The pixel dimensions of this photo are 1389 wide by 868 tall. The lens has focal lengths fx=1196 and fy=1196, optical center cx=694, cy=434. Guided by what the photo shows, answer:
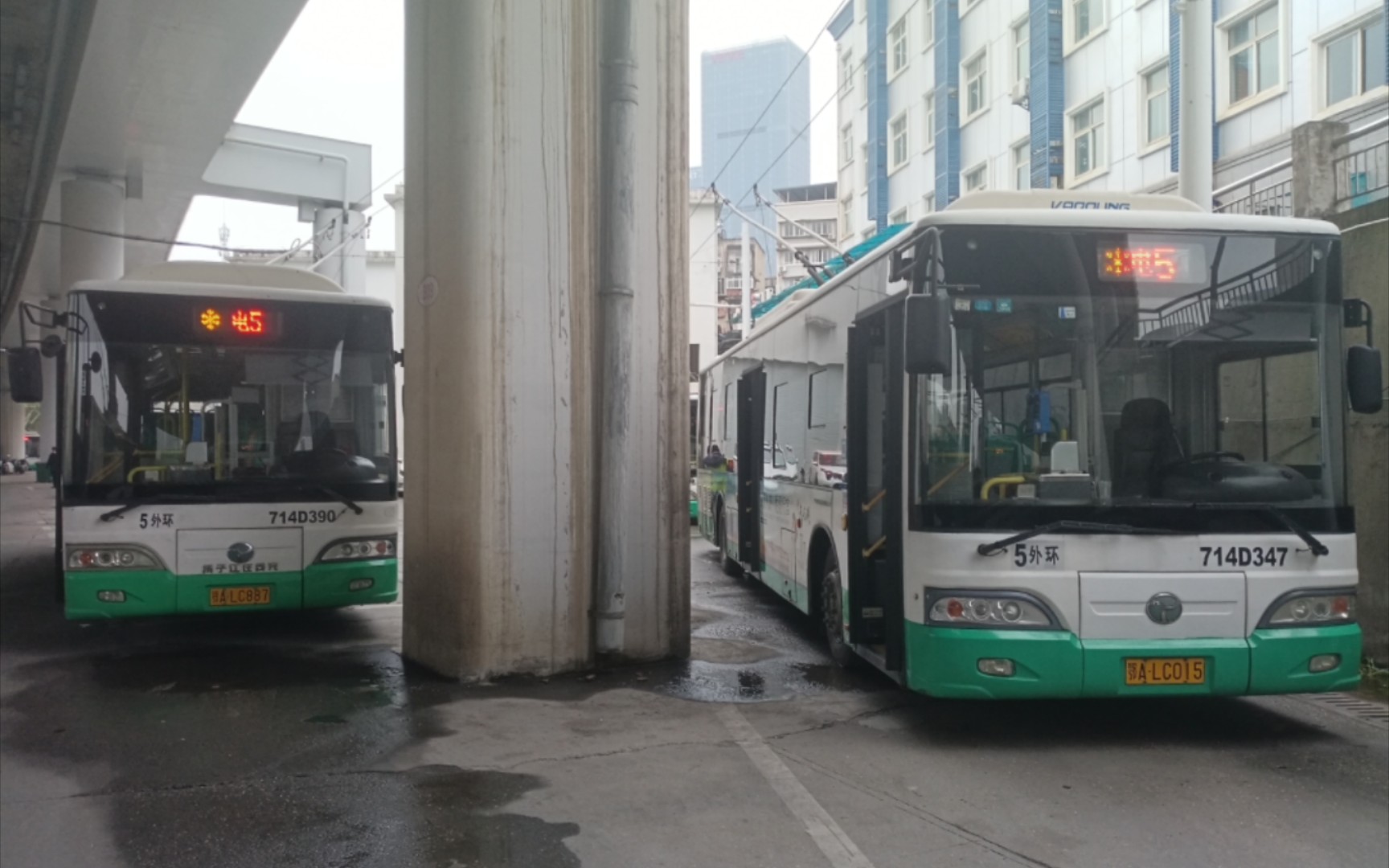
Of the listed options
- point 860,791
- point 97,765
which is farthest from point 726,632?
point 97,765

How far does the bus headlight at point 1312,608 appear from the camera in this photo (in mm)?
6344

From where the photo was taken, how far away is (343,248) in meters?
25.0

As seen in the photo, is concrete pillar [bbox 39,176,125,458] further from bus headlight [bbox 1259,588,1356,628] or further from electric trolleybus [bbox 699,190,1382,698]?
bus headlight [bbox 1259,588,1356,628]

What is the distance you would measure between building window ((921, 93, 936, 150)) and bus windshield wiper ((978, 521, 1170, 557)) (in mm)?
29737

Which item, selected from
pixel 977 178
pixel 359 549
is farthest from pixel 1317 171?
pixel 977 178

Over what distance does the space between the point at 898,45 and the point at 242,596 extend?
108ft

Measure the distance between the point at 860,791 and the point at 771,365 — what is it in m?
5.72

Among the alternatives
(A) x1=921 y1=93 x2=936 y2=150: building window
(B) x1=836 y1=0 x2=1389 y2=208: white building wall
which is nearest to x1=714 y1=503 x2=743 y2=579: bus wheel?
(B) x1=836 y1=0 x2=1389 y2=208: white building wall

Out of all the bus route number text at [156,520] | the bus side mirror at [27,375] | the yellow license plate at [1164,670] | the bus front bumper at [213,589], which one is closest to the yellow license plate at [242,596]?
the bus front bumper at [213,589]

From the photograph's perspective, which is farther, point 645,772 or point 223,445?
point 223,445

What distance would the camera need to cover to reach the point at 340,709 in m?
7.50

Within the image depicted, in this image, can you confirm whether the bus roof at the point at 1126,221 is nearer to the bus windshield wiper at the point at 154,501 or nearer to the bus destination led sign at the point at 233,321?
the bus destination led sign at the point at 233,321

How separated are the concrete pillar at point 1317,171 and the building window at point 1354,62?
33.2ft

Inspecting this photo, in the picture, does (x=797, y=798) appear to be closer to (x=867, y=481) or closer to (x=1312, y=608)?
(x=867, y=481)
